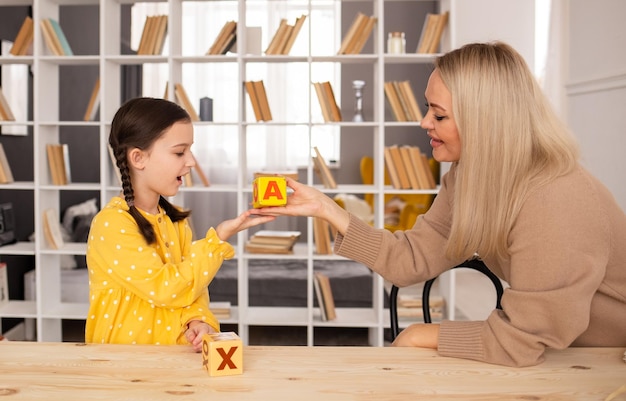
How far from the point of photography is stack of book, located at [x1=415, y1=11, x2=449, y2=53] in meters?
3.76

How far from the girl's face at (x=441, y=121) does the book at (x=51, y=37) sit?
276cm

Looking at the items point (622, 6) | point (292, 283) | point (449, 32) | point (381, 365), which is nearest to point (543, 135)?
point (381, 365)

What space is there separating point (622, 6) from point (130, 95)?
220 inches

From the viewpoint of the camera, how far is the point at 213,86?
7738 mm

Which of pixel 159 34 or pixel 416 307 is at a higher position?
pixel 159 34

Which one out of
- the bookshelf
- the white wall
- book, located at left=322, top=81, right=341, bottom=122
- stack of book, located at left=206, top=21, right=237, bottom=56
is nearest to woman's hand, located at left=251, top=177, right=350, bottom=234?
the white wall

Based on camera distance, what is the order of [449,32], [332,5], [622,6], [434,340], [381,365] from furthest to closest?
1. [332,5]
2. [449,32]
3. [622,6]
4. [434,340]
5. [381,365]

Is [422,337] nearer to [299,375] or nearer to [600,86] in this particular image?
[299,375]

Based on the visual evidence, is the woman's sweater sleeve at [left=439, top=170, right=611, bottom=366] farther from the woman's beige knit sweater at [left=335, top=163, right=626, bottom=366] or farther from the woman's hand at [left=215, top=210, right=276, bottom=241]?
the woman's hand at [left=215, top=210, right=276, bottom=241]

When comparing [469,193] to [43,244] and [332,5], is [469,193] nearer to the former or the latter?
[43,244]

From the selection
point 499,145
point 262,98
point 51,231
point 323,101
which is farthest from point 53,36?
point 499,145

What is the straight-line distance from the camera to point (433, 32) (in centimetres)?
378

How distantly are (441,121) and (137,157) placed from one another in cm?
82

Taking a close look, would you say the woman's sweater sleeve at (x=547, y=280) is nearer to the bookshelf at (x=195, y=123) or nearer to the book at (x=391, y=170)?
the bookshelf at (x=195, y=123)
